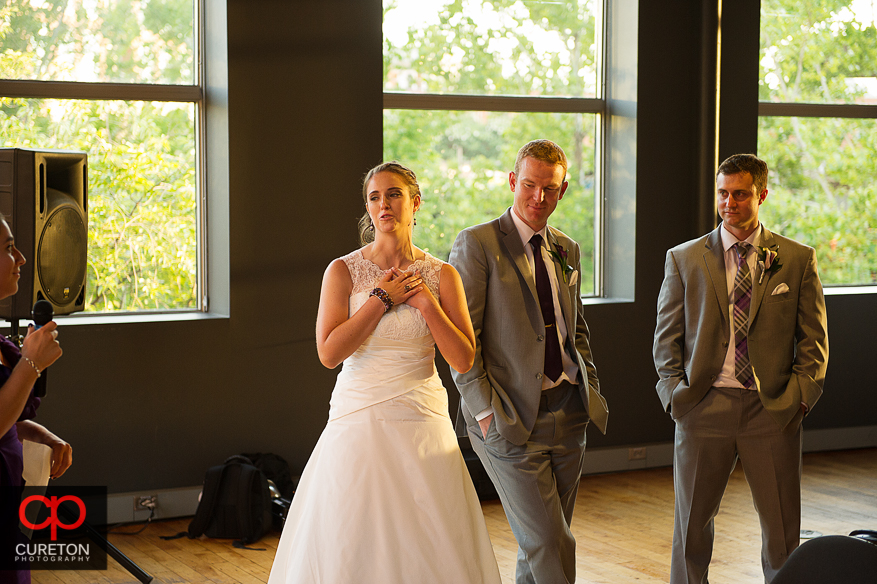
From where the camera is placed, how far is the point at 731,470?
10.8 feet

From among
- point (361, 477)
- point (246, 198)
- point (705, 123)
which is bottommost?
point (361, 477)

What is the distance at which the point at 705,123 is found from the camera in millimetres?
6105

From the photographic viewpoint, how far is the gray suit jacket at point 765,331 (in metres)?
3.27

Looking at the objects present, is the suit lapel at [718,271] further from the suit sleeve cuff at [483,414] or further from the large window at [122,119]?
the large window at [122,119]

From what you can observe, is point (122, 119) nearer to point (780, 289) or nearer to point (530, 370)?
point (530, 370)

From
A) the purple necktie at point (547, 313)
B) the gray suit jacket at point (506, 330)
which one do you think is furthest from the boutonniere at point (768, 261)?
the purple necktie at point (547, 313)

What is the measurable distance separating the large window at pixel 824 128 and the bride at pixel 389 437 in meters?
4.52

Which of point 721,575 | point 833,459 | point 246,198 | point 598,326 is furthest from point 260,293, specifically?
point 833,459

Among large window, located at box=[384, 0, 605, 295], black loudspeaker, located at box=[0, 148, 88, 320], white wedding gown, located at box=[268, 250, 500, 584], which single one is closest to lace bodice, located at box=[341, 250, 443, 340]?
white wedding gown, located at box=[268, 250, 500, 584]

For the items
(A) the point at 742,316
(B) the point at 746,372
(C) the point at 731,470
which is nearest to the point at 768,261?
(A) the point at 742,316

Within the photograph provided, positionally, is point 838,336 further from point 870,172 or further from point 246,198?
point 246,198

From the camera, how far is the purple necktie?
3055mm

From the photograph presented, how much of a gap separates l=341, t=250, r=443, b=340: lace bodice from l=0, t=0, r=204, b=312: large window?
8.69 feet

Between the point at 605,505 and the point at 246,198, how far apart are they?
274 centimetres
